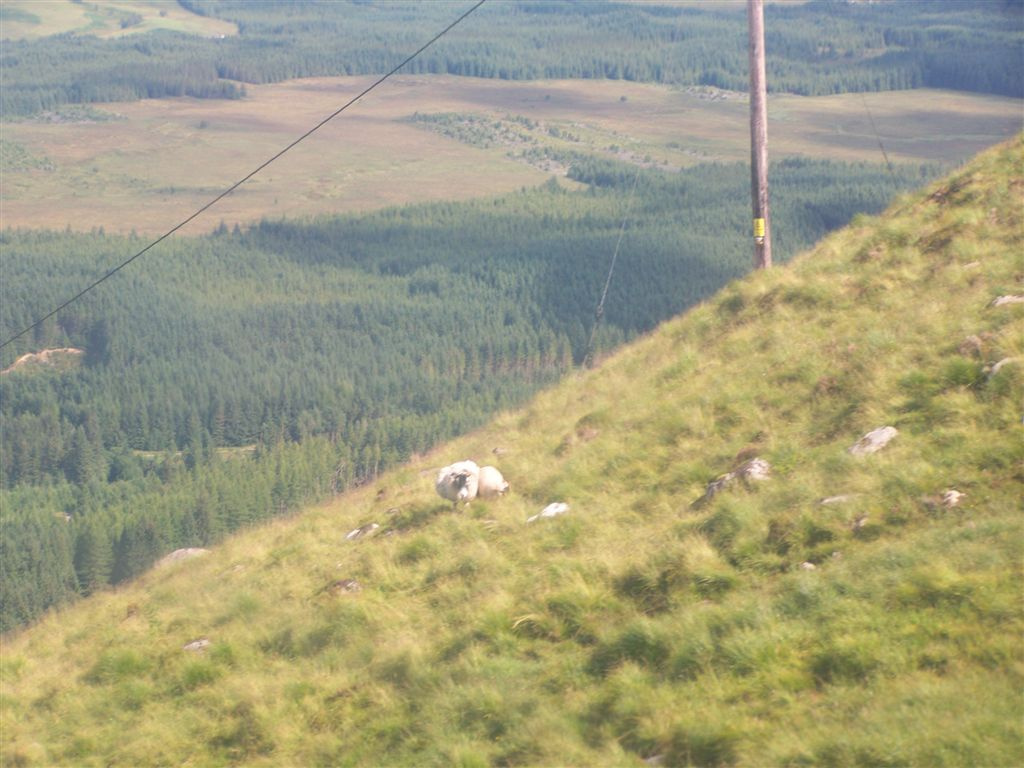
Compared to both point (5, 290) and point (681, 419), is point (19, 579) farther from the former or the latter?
point (5, 290)

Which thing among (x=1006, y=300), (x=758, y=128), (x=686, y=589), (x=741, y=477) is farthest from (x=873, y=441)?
(x=758, y=128)

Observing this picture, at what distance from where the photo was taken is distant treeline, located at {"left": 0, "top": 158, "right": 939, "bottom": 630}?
3920 inches

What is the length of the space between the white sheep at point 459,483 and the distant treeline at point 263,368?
65300mm

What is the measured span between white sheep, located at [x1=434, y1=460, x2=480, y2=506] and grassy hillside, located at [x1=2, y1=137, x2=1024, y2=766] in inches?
11.5

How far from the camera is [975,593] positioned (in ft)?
34.6

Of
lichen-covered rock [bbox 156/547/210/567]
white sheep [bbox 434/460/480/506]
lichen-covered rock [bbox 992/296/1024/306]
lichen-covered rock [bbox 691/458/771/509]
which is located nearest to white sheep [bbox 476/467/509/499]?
white sheep [bbox 434/460/480/506]

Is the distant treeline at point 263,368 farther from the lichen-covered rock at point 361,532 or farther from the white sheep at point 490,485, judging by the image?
the white sheep at point 490,485

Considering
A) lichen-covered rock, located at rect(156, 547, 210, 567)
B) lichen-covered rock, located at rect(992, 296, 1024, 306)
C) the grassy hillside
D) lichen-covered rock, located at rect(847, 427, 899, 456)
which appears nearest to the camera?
the grassy hillside

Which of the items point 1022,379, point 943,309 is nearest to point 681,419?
point 943,309

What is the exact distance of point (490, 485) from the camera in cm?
1827

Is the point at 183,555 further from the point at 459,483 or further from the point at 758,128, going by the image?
the point at 758,128

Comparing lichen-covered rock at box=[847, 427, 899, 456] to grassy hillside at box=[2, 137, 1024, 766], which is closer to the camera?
grassy hillside at box=[2, 137, 1024, 766]

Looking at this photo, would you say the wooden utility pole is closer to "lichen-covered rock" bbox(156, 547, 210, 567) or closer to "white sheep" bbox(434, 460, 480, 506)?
"white sheep" bbox(434, 460, 480, 506)

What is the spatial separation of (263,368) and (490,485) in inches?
5526
